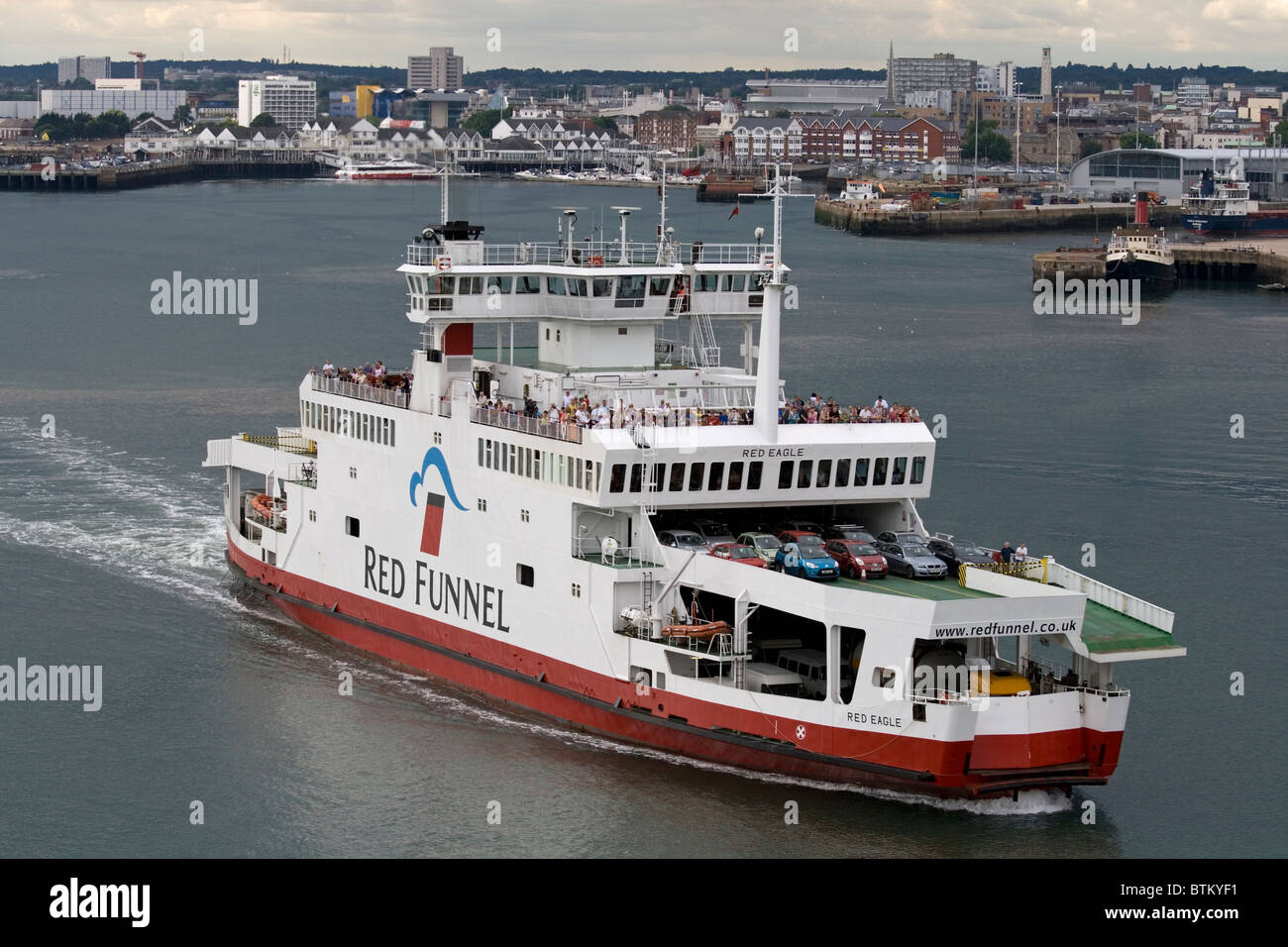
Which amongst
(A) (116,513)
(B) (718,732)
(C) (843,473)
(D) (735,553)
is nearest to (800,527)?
(C) (843,473)

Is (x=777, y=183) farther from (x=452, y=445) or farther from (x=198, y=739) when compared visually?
(x=198, y=739)

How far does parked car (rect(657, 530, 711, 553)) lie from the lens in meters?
29.4

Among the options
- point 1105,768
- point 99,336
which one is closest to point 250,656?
point 1105,768

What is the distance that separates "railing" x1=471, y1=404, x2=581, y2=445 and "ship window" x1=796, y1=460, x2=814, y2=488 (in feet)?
11.1

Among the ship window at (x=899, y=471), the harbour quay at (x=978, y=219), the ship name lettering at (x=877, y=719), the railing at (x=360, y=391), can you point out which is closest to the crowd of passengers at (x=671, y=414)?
the ship window at (x=899, y=471)

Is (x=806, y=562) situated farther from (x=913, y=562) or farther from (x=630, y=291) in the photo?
(x=630, y=291)

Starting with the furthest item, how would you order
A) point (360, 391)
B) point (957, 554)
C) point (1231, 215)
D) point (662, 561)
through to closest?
point (1231, 215) < point (360, 391) < point (662, 561) < point (957, 554)

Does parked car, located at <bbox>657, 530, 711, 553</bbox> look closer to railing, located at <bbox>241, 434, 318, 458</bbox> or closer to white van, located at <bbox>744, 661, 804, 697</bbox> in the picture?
white van, located at <bbox>744, 661, 804, 697</bbox>

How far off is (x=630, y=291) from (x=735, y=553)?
611 cm

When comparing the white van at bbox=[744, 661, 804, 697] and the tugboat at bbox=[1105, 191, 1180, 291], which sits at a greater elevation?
the tugboat at bbox=[1105, 191, 1180, 291]

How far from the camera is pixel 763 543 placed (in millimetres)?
29188

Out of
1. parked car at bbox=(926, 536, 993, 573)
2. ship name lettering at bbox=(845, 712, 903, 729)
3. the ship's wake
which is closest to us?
ship name lettering at bbox=(845, 712, 903, 729)

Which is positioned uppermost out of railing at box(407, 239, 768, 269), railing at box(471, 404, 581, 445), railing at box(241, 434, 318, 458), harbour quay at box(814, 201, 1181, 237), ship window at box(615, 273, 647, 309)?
harbour quay at box(814, 201, 1181, 237)

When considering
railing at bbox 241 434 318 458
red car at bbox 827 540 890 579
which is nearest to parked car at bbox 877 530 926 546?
red car at bbox 827 540 890 579
